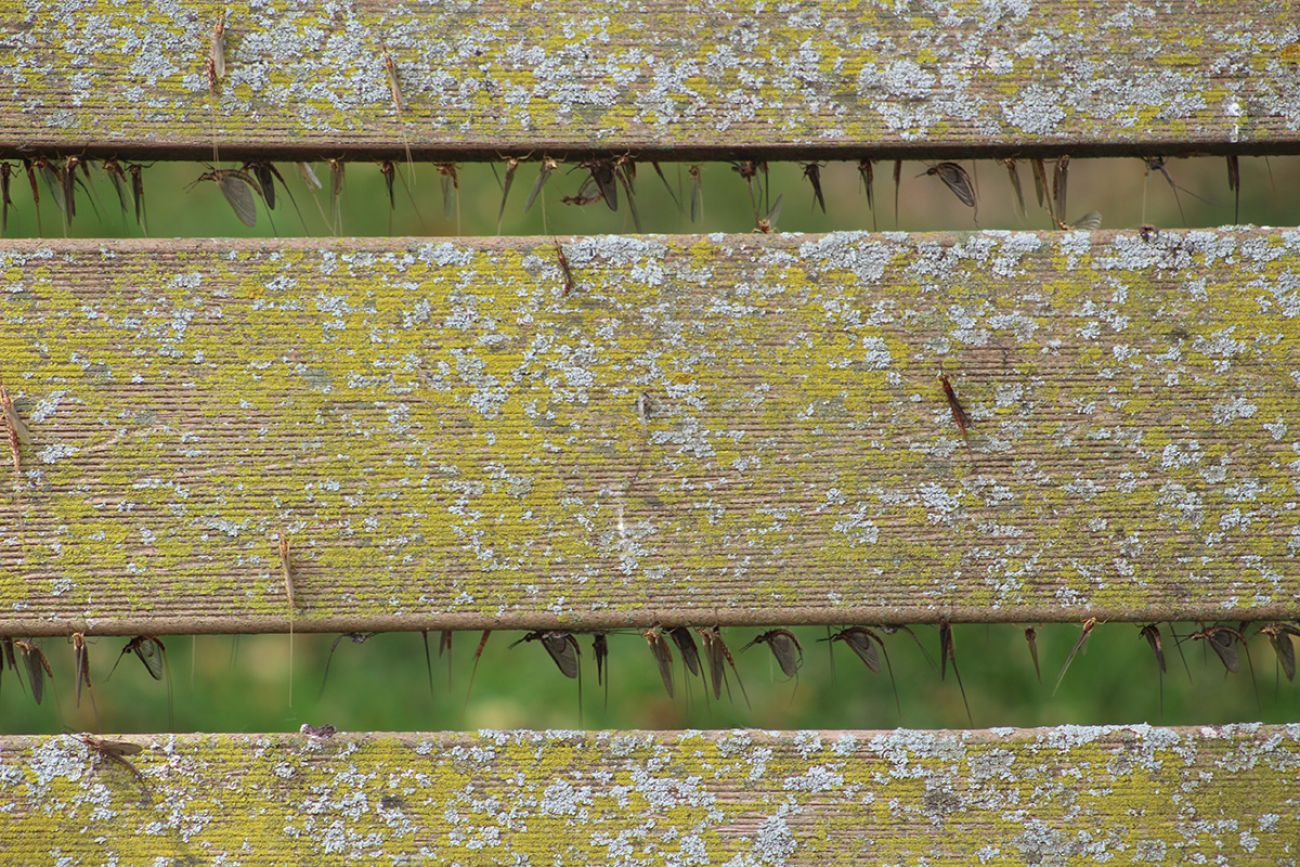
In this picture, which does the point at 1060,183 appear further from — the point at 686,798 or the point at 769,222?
the point at 686,798

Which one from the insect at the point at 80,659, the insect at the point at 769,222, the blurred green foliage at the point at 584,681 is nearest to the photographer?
the insect at the point at 80,659

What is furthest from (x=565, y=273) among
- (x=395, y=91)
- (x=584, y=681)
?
(x=584, y=681)

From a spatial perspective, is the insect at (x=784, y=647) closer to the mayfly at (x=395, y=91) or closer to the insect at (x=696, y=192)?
the insect at (x=696, y=192)

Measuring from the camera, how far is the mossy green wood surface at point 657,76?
1.37m

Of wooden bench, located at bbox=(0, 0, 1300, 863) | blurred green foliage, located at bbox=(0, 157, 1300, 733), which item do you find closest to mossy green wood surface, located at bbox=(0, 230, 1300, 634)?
wooden bench, located at bbox=(0, 0, 1300, 863)

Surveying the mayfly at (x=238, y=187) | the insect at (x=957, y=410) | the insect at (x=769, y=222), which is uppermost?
the mayfly at (x=238, y=187)

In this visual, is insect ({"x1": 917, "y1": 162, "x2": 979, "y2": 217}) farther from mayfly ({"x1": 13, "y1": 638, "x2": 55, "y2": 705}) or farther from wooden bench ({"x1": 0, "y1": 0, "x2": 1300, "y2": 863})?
mayfly ({"x1": 13, "y1": 638, "x2": 55, "y2": 705})

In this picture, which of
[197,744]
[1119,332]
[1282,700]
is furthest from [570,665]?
[1282,700]

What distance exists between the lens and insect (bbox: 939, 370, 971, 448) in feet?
4.38

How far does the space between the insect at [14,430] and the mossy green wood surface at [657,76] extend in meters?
0.32

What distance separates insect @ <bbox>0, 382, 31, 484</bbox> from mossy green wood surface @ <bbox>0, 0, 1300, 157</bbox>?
0.32 m

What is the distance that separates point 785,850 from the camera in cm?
133

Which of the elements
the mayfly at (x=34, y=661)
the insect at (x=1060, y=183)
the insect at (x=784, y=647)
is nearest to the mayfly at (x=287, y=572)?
the mayfly at (x=34, y=661)

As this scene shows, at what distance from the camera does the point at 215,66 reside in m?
1.37
